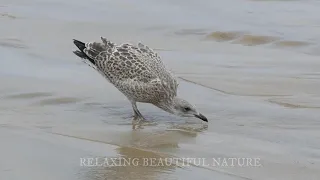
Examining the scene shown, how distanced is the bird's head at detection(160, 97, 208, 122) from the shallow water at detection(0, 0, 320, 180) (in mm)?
97

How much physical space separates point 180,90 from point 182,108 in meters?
1.09

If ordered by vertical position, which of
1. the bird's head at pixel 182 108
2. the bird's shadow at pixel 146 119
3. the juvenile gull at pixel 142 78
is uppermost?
the juvenile gull at pixel 142 78

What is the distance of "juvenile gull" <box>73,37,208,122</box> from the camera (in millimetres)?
7113

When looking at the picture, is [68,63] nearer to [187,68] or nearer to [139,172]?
[187,68]

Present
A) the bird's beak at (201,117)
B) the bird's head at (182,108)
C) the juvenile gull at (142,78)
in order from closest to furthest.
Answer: the bird's beak at (201,117) < the bird's head at (182,108) < the juvenile gull at (142,78)

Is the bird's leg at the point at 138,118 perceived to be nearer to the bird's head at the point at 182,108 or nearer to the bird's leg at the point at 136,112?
the bird's leg at the point at 136,112

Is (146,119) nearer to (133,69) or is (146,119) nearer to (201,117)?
(133,69)

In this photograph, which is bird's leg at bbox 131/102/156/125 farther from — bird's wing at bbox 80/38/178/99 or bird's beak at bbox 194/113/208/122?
bird's beak at bbox 194/113/208/122

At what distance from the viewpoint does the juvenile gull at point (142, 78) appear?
23.3 ft

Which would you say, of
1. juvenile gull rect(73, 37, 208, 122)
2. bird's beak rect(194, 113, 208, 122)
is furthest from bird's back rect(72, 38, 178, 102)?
bird's beak rect(194, 113, 208, 122)

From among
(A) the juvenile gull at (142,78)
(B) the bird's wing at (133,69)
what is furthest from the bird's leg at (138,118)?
(B) the bird's wing at (133,69)

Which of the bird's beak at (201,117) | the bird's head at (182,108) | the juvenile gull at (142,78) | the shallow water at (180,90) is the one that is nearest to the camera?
the shallow water at (180,90)

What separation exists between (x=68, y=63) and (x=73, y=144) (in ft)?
10.7

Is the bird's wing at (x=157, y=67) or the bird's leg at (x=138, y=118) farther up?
the bird's wing at (x=157, y=67)
